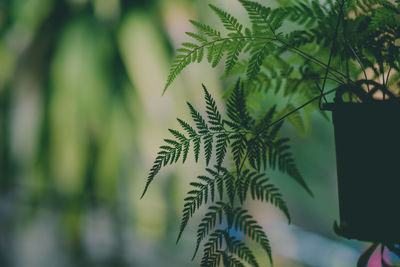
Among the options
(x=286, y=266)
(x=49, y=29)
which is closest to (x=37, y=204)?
(x=49, y=29)

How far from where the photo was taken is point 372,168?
0.41 m

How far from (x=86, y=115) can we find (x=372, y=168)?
1394 mm

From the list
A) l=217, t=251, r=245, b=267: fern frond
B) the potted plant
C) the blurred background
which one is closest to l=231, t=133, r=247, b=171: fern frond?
the potted plant

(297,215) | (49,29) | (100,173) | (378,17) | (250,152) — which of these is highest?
(49,29)

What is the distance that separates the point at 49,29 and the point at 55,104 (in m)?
0.40

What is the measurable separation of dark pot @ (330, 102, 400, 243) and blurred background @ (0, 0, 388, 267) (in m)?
1.19

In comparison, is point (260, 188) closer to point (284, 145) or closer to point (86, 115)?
point (284, 145)

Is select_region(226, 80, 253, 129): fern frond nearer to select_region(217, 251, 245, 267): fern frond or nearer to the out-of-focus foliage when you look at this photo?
select_region(217, 251, 245, 267): fern frond

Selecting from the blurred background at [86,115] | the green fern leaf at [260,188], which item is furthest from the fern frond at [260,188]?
the blurred background at [86,115]

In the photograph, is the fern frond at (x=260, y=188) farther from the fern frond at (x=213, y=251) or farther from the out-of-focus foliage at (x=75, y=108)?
the out-of-focus foliage at (x=75, y=108)

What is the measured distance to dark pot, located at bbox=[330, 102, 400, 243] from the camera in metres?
0.40

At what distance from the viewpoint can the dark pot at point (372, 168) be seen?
0.40 metres

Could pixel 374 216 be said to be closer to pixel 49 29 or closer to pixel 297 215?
pixel 49 29

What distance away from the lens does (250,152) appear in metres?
0.40
